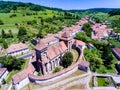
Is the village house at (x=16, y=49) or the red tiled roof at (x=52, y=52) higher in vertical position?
the red tiled roof at (x=52, y=52)

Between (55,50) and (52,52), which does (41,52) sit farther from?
(55,50)

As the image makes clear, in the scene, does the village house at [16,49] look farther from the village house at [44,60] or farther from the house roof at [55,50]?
the house roof at [55,50]

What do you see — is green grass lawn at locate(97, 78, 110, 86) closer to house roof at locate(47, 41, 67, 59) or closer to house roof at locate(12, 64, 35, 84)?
house roof at locate(47, 41, 67, 59)

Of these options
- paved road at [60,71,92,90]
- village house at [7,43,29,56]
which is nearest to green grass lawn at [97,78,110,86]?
paved road at [60,71,92,90]

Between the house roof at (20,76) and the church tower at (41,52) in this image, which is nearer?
the house roof at (20,76)

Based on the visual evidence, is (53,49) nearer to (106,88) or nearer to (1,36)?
(106,88)

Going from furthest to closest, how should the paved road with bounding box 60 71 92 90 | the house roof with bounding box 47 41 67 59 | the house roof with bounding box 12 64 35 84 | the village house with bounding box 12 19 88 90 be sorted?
the house roof with bounding box 47 41 67 59 < the village house with bounding box 12 19 88 90 < the paved road with bounding box 60 71 92 90 < the house roof with bounding box 12 64 35 84

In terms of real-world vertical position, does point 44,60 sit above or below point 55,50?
below

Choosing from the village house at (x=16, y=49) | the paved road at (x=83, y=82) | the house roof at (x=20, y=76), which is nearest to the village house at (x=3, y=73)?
the house roof at (x=20, y=76)

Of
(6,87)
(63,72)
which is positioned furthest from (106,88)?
(6,87)

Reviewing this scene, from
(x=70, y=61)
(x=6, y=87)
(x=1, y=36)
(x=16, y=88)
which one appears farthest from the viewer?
(x=1, y=36)

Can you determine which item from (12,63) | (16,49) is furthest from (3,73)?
(16,49)
